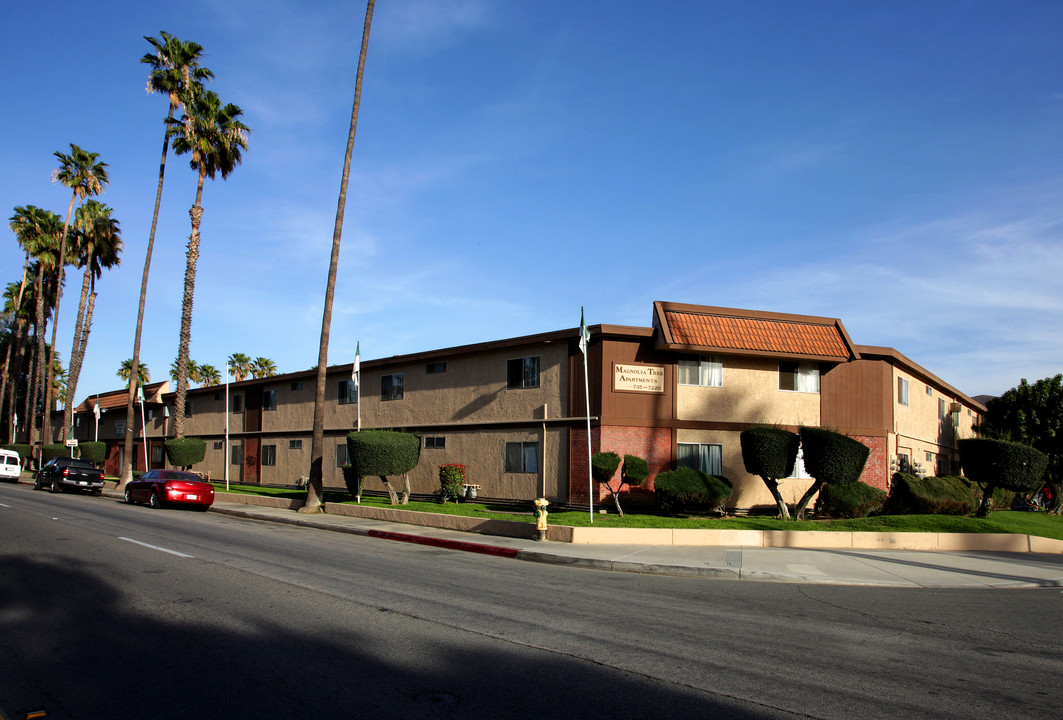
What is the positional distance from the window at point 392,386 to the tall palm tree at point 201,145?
39.3 ft

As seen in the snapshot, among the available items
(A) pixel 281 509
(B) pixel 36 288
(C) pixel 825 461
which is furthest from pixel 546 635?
(B) pixel 36 288

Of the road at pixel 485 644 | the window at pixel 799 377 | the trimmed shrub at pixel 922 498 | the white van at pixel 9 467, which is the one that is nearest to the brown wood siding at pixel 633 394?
the window at pixel 799 377

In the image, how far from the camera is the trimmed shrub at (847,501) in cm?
2338

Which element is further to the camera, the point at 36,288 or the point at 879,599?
the point at 36,288

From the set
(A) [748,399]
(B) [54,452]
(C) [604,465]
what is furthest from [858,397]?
(B) [54,452]

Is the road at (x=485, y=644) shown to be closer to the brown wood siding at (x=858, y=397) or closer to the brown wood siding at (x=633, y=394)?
the brown wood siding at (x=633, y=394)

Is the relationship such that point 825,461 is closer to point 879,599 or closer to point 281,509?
point 879,599

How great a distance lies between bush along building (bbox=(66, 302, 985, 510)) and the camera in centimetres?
2433

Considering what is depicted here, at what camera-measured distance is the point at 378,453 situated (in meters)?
24.6

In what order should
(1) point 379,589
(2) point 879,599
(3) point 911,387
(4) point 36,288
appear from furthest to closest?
(4) point 36,288 < (3) point 911,387 < (2) point 879,599 < (1) point 379,589

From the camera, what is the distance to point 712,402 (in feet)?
82.4

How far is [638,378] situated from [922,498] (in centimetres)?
960

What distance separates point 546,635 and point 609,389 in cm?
1639

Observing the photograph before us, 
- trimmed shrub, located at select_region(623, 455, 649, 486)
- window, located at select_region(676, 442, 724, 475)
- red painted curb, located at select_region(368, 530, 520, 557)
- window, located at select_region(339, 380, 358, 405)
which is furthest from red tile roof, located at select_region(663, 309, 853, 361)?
window, located at select_region(339, 380, 358, 405)
